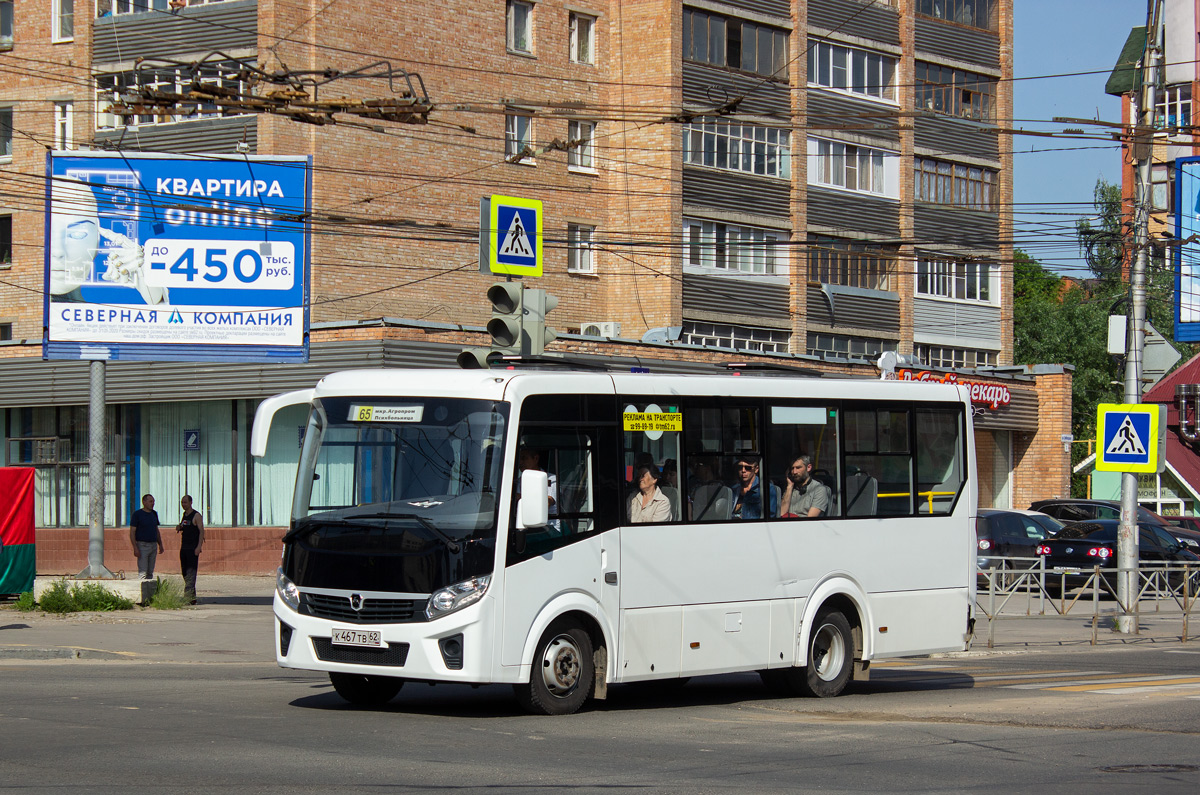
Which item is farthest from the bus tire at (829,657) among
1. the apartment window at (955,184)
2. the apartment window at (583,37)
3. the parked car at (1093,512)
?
the apartment window at (955,184)

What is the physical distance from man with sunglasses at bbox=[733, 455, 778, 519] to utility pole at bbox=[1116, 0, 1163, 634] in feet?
32.6

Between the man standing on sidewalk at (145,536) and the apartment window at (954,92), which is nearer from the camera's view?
the man standing on sidewalk at (145,536)

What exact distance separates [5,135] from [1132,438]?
29500mm

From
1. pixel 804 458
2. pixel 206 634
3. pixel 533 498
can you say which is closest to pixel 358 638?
pixel 533 498

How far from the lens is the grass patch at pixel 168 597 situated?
853 inches

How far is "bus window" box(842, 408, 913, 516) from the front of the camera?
527 inches

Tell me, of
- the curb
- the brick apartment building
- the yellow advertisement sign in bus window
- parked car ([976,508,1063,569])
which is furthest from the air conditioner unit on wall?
the yellow advertisement sign in bus window

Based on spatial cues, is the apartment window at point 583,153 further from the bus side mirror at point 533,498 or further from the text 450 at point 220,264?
the bus side mirror at point 533,498

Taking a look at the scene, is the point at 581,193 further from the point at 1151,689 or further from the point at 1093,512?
the point at 1151,689

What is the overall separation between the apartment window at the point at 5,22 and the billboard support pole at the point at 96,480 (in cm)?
2056

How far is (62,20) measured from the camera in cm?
3825

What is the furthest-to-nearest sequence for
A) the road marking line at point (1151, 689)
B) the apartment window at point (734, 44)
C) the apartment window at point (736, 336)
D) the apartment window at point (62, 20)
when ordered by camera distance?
the apartment window at point (734, 44)
the apartment window at point (736, 336)
the apartment window at point (62, 20)
the road marking line at point (1151, 689)

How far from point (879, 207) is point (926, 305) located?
375cm

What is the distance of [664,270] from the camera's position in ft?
136
